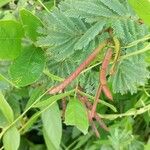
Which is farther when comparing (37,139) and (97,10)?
(37,139)

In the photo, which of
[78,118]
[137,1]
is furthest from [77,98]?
[137,1]

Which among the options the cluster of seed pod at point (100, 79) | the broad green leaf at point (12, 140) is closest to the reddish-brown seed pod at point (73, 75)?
the cluster of seed pod at point (100, 79)

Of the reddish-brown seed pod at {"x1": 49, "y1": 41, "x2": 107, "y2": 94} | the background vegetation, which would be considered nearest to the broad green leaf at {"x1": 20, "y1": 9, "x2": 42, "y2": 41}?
the background vegetation

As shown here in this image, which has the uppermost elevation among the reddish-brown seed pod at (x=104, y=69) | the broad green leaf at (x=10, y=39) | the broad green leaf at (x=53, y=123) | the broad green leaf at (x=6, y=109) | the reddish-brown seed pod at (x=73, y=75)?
the broad green leaf at (x=10, y=39)

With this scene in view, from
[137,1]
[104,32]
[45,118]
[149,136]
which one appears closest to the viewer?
[137,1]

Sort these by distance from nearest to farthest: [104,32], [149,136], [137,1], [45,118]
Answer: [137,1] < [104,32] < [45,118] < [149,136]

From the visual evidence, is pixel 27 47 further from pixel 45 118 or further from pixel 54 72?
pixel 45 118

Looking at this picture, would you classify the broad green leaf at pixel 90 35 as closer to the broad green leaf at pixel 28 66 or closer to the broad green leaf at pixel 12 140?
the broad green leaf at pixel 28 66
